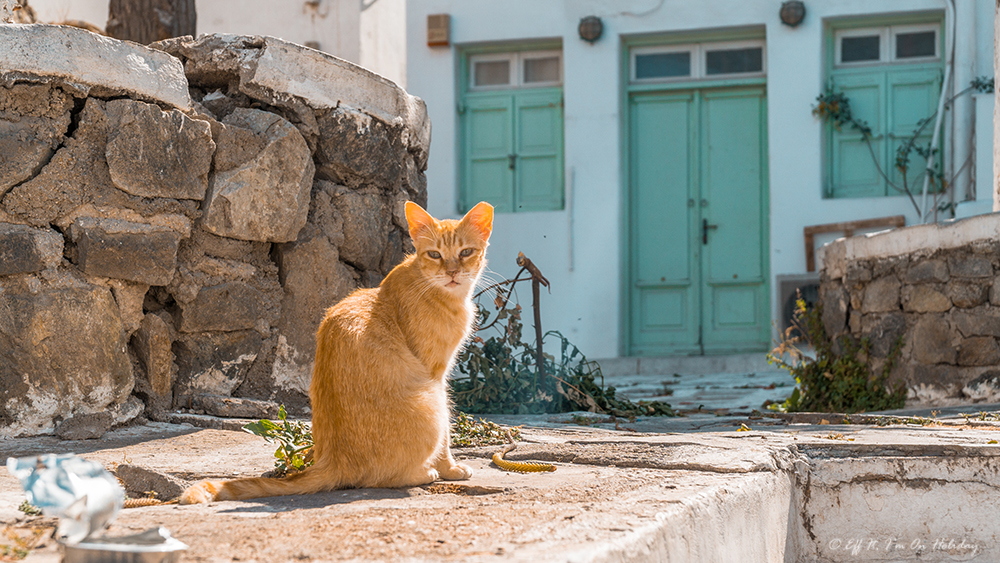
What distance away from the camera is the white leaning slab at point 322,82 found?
13.1ft

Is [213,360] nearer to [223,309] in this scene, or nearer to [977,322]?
[223,309]

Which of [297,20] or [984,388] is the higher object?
[297,20]

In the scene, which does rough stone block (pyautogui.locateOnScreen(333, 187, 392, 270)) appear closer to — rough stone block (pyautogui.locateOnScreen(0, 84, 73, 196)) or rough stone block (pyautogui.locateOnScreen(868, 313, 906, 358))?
rough stone block (pyautogui.locateOnScreen(0, 84, 73, 196))

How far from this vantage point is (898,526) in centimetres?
282

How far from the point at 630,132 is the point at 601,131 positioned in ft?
1.29

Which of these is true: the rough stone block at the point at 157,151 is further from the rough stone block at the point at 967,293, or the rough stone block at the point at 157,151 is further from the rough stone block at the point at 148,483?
the rough stone block at the point at 967,293

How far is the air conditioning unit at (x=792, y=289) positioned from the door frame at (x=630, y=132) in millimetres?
181

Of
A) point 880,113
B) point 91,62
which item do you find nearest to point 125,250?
point 91,62

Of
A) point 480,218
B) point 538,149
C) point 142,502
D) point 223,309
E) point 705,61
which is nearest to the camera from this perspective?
point 142,502

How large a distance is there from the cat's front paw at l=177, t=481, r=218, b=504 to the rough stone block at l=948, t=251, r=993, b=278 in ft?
14.6

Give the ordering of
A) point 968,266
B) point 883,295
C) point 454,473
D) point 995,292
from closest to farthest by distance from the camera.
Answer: point 454,473 → point 995,292 → point 968,266 → point 883,295

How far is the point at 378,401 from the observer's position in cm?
246

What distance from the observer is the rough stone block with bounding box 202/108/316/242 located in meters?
3.78

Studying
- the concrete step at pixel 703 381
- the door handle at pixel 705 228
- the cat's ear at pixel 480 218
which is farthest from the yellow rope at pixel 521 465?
the door handle at pixel 705 228
